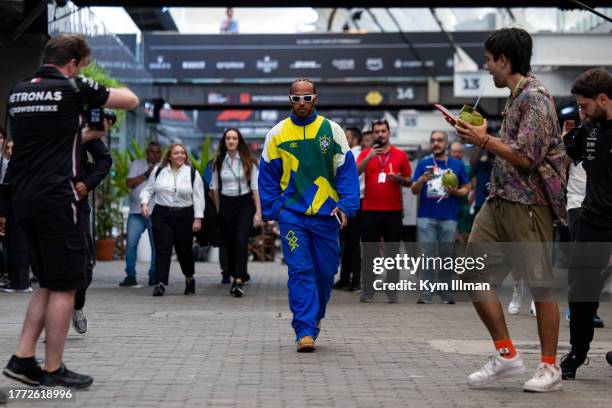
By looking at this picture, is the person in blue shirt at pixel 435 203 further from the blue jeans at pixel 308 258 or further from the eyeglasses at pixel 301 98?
the eyeglasses at pixel 301 98

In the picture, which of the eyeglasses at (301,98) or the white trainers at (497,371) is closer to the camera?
the white trainers at (497,371)

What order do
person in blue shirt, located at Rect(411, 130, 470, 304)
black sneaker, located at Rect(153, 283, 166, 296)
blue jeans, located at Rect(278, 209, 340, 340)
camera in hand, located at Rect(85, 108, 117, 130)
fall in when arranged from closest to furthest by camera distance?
1. camera in hand, located at Rect(85, 108, 117, 130)
2. blue jeans, located at Rect(278, 209, 340, 340)
3. person in blue shirt, located at Rect(411, 130, 470, 304)
4. black sneaker, located at Rect(153, 283, 166, 296)

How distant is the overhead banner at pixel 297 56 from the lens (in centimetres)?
3381

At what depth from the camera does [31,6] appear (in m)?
16.8

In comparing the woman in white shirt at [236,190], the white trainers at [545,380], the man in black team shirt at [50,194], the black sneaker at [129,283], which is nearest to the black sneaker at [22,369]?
the man in black team shirt at [50,194]

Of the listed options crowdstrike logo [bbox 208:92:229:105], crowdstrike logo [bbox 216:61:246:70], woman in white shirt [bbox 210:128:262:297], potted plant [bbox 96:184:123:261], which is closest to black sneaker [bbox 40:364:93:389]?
woman in white shirt [bbox 210:128:262:297]

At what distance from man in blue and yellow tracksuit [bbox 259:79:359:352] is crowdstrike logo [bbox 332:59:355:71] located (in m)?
24.5

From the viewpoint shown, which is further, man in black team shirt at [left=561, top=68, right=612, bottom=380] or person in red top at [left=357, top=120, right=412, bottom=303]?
person in red top at [left=357, top=120, right=412, bottom=303]

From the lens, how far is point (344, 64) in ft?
112

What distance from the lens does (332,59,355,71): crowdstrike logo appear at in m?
34.1

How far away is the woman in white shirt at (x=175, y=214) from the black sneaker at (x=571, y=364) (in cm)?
788

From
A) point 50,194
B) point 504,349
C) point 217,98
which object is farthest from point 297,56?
point 50,194

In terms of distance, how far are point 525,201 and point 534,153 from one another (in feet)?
0.92

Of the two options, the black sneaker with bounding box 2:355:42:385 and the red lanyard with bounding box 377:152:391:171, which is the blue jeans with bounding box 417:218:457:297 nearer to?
the red lanyard with bounding box 377:152:391:171
